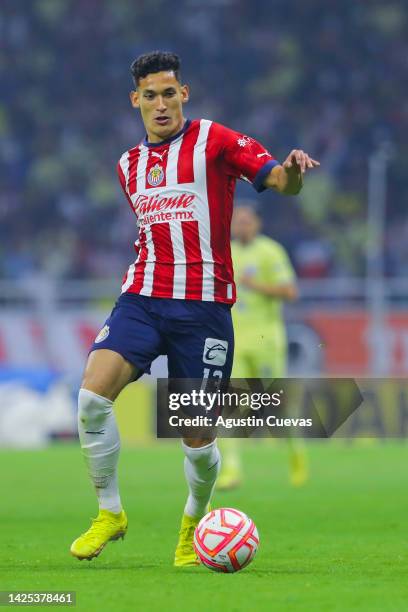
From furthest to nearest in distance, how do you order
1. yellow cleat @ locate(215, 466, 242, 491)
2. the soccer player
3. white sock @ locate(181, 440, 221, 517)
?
yellow cleat @ locate(215, 466, 242, 491)
white sock @ locate(181, 440, 221, 517)
the soccer player

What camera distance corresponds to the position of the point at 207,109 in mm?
24344

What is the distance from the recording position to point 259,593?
4.41 meters

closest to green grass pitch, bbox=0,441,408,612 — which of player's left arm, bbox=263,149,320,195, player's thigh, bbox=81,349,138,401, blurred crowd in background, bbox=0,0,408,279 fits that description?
player's thigh, bbox=81,349,138,401

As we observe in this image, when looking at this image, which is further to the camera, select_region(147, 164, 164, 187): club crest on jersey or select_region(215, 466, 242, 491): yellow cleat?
select_region(215, 466, 242, 491): yellow cleat

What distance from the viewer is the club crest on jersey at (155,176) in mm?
5582

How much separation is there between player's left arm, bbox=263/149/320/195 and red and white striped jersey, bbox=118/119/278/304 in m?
0.21

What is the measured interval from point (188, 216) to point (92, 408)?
36.9 inches

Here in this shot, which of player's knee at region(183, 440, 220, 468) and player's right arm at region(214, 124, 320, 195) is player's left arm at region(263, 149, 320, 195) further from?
player's knee at region(183, 440, 220, 468)

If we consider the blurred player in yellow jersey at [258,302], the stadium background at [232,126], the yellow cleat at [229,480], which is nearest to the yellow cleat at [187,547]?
the yellow cleat at [229,480]

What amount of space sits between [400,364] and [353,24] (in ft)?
29.8

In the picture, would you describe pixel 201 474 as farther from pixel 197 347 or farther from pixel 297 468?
pixel 297 468

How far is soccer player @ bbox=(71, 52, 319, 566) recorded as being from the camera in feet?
17.8

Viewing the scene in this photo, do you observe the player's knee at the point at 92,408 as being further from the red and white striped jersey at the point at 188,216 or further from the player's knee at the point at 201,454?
the red and white striped jersey at the point at 188,216

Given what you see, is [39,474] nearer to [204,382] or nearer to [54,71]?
[204,382]
